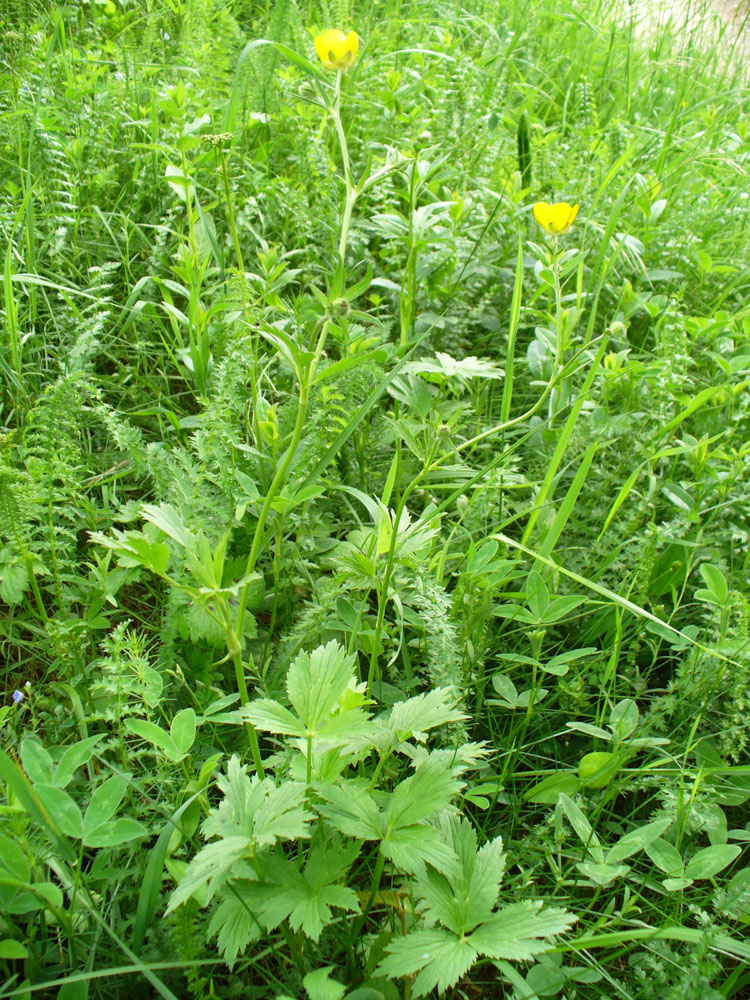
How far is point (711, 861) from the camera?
1100mm

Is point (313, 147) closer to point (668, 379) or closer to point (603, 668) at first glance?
point (668, 379)

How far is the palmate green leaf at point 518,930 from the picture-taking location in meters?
0.85

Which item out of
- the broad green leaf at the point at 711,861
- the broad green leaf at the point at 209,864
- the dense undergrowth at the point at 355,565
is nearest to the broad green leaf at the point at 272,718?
the dense undergrowth at the point at 355,565

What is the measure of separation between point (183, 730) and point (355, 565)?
37 centimetres

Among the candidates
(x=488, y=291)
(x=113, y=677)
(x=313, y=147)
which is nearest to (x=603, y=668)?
(x=113, y=677)

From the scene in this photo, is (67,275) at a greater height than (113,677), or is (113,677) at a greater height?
(67,275)

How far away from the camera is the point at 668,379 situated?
1.70 meters

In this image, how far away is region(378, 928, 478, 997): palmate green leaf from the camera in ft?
2.75

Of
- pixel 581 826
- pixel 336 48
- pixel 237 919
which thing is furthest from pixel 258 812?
pixel 336 48

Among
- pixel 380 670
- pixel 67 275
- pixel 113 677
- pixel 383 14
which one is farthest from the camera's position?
pixel 383 14

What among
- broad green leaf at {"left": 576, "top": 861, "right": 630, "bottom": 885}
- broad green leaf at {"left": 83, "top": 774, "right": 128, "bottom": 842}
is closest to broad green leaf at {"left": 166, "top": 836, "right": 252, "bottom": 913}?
broad green leaf at {"left": 83, "top": 774, "right": 128, "bottom": 842}

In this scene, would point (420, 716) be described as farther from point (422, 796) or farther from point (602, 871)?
point (602, 871)

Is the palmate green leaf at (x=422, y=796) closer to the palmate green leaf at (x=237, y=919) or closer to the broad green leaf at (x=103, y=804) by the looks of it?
the palmate green leaf at (x=237, y=919)

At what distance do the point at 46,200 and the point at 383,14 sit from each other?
2259mm
